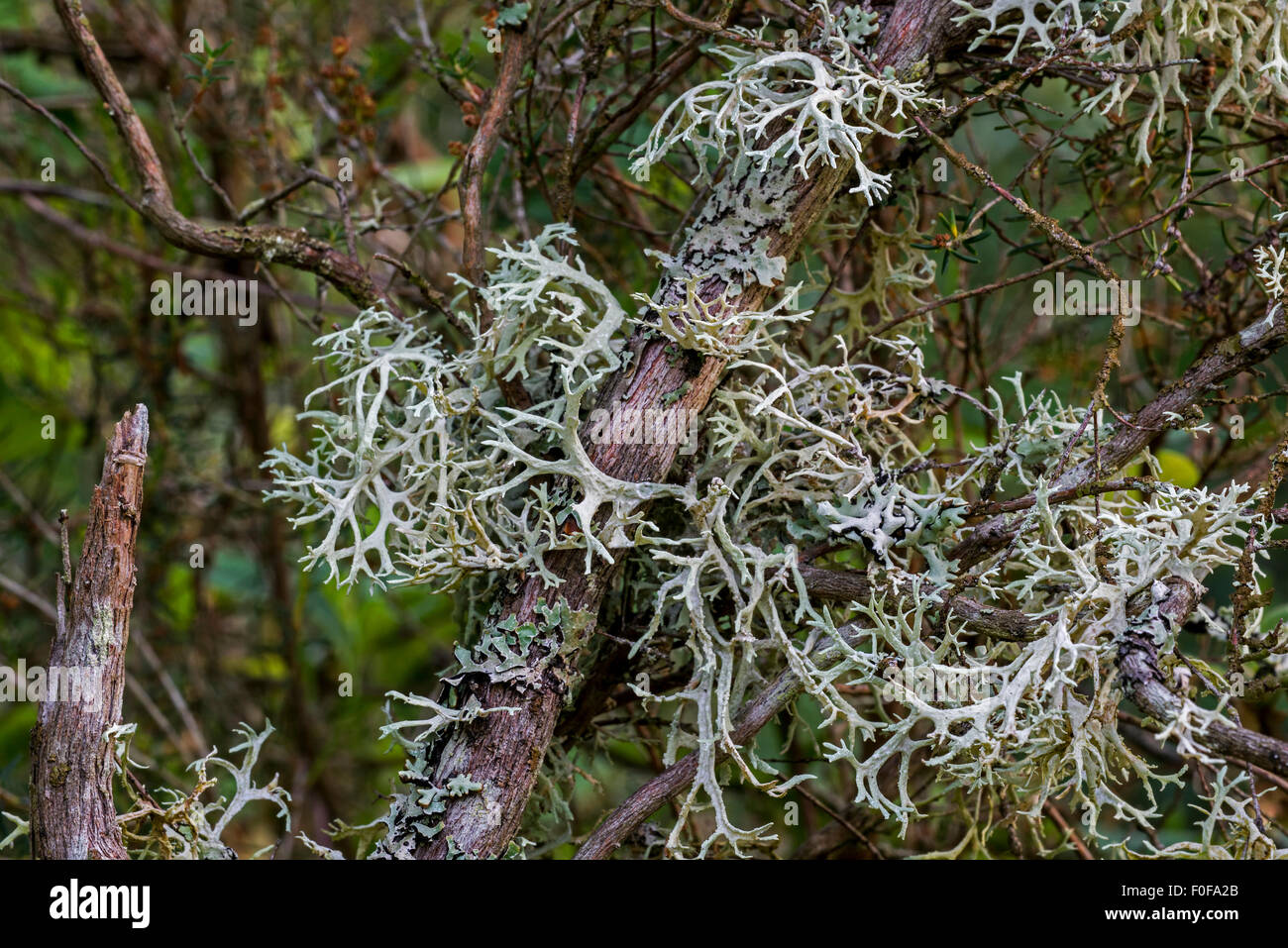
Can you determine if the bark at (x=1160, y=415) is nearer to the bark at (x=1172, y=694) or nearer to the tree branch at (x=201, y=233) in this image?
the bark at (x=1172, y=694)

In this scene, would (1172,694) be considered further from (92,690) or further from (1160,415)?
(92,690)

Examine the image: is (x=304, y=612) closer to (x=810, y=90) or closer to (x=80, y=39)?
(x=80, y=39)

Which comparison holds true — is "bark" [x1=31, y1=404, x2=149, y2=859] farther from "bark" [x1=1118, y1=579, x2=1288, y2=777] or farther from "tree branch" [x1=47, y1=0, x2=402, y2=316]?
"bark" [x1=1118, y1=579, x2=1288, y2=777]

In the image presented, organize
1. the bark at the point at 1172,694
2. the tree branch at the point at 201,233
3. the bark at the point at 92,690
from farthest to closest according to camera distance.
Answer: the tree branch at the point at 201,233 → the bark at the point at 92,690 → the bark at the point at 1172,694

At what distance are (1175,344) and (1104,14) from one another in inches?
45.8

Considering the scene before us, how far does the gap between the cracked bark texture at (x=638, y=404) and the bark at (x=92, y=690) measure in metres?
0.28

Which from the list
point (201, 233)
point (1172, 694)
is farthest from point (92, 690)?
point (1172, 694)

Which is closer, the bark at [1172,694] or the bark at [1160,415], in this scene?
the bark at [1172,694]

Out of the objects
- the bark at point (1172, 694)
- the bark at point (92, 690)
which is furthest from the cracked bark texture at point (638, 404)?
the bark at point (1172, 694)

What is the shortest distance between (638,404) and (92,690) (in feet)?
1.96

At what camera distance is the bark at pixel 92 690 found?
0.99m

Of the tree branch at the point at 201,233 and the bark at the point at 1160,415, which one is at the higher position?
the tree branch at the point at 201,233

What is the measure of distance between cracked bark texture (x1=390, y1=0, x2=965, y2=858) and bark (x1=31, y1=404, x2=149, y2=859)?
0.93 feet
